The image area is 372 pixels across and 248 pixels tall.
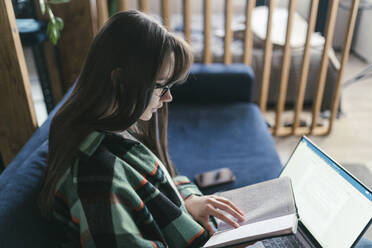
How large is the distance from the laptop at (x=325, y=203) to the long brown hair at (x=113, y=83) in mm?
501

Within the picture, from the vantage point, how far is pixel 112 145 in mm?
806

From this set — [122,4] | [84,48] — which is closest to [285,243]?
[84,48]

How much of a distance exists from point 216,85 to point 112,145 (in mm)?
1214

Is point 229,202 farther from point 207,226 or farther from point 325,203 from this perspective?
point 325,203

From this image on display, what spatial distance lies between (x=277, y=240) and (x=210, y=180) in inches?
15.9

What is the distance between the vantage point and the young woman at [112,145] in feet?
2.29

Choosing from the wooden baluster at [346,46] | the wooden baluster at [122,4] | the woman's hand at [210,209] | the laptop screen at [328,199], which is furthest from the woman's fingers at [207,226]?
the wooden baluster at [346,46]

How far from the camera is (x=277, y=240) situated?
3.20 feet

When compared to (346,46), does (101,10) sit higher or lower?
higher

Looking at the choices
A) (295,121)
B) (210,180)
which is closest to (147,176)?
(210,180)

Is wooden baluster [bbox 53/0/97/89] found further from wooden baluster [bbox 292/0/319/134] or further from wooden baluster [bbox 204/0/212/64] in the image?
wooden baluster [bbox 292/0/319/134]

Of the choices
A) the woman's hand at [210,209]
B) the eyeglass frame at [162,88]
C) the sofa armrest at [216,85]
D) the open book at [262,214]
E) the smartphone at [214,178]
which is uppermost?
the eyeglass frame at [162,88]

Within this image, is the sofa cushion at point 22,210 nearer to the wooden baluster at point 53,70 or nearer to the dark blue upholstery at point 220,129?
the dark blue upholstery at point 220,129

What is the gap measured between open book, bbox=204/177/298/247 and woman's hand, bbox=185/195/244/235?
0.07 ft
